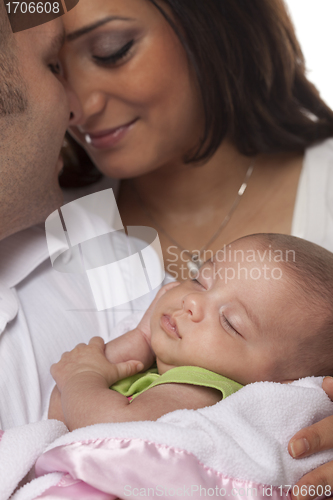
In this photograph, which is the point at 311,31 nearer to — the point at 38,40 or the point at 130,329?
the point at 38,40

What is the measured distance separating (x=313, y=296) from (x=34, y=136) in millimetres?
637

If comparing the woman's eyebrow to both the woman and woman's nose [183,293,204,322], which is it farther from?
woman's nose [183,293,204,322]

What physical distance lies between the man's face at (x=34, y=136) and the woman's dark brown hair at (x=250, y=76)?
1.71ft

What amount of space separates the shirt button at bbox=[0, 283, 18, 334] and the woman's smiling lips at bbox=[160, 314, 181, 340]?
1.02 ft

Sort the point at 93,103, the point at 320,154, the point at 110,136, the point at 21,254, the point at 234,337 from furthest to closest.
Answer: the point at 320,154 < the point at 110,136 < the point at 93,103 < the point at 21,254 < the point at 234,337

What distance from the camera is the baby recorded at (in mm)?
876

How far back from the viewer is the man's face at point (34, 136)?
3.01 ft

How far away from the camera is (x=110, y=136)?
4.72 feet

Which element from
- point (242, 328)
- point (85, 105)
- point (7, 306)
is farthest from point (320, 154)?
point (7, 306)

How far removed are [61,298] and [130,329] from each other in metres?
0.18

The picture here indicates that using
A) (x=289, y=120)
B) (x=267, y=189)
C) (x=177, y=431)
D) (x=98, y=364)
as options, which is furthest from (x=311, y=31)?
(x=177, y=431)

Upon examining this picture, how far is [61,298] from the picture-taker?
1.11 metres

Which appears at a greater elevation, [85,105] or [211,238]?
[85,105]

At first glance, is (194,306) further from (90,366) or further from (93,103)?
(93,103)
